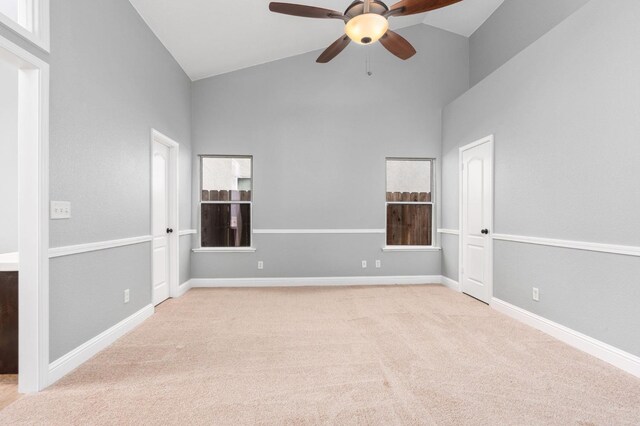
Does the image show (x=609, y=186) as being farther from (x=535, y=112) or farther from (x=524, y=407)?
(x=524, y=407)

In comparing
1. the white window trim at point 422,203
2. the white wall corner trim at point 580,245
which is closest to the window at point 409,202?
the white window trim at point 422,203

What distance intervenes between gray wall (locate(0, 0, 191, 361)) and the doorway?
32cm

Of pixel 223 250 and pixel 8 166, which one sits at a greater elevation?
pixel 8 166

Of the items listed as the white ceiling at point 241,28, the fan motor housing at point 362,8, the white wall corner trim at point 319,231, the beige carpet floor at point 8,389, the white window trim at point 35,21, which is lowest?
the beige carpet floor at point 8,389

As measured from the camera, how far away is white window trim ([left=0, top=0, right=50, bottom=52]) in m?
2.02

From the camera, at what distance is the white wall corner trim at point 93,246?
220 cm

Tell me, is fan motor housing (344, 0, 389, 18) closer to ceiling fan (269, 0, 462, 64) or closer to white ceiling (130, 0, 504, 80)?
ceiling fan (269, 0, 462, 64)

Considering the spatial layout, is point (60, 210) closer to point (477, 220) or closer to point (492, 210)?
point (492, 210)

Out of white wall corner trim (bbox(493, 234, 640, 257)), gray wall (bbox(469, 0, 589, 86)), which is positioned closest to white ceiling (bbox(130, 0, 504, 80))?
gray wall (bbox(469, 0, 589, 86))

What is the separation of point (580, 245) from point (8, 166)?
5074 millimetres

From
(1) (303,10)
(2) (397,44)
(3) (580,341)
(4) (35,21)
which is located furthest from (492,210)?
(4) (35,21)

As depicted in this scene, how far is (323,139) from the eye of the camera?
5.05m

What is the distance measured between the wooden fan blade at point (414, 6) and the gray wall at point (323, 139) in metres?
2.53

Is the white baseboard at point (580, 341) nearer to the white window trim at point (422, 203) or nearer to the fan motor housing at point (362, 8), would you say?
the white window trim at point (422, 203)
